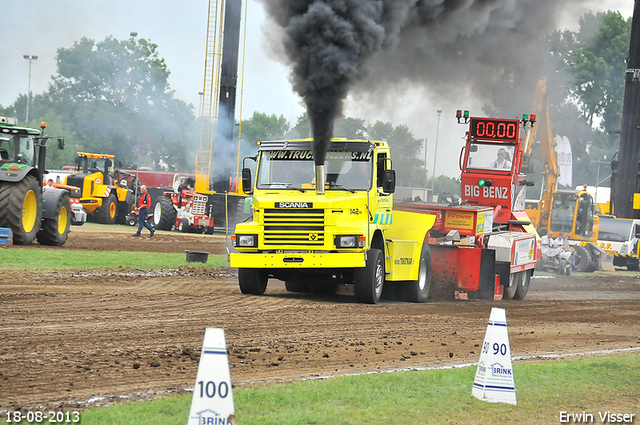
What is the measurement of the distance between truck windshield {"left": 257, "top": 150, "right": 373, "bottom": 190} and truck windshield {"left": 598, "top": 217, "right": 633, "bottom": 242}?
910 inches

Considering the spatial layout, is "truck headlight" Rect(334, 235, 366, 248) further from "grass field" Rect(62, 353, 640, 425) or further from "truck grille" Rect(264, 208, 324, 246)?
"grass field" Rect(62, 353, 640, 425)

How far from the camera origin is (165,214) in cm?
3628

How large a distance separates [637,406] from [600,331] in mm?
5839

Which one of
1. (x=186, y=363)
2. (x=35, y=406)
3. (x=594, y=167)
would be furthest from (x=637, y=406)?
(x=594, y=167)

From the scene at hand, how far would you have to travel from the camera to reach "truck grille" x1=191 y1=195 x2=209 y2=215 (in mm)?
35250

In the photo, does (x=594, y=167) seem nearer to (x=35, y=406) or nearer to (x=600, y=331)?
(x=600, y=331)

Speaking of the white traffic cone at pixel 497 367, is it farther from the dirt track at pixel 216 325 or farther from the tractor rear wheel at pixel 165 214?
the tractor rear wheel at pixel 165 214

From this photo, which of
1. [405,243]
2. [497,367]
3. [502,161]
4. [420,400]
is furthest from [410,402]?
[502,161]

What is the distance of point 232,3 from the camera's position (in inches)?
1288

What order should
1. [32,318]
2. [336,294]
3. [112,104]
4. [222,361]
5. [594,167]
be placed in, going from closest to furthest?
[222,361]
[32,318]
[336,294]
[112,104]
[594,167]

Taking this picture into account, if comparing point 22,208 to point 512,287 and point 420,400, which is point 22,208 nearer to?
point 512,287

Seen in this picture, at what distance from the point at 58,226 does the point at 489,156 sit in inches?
460

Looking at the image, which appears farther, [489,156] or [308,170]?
[489,156]

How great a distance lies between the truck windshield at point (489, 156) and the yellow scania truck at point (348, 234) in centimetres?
340
